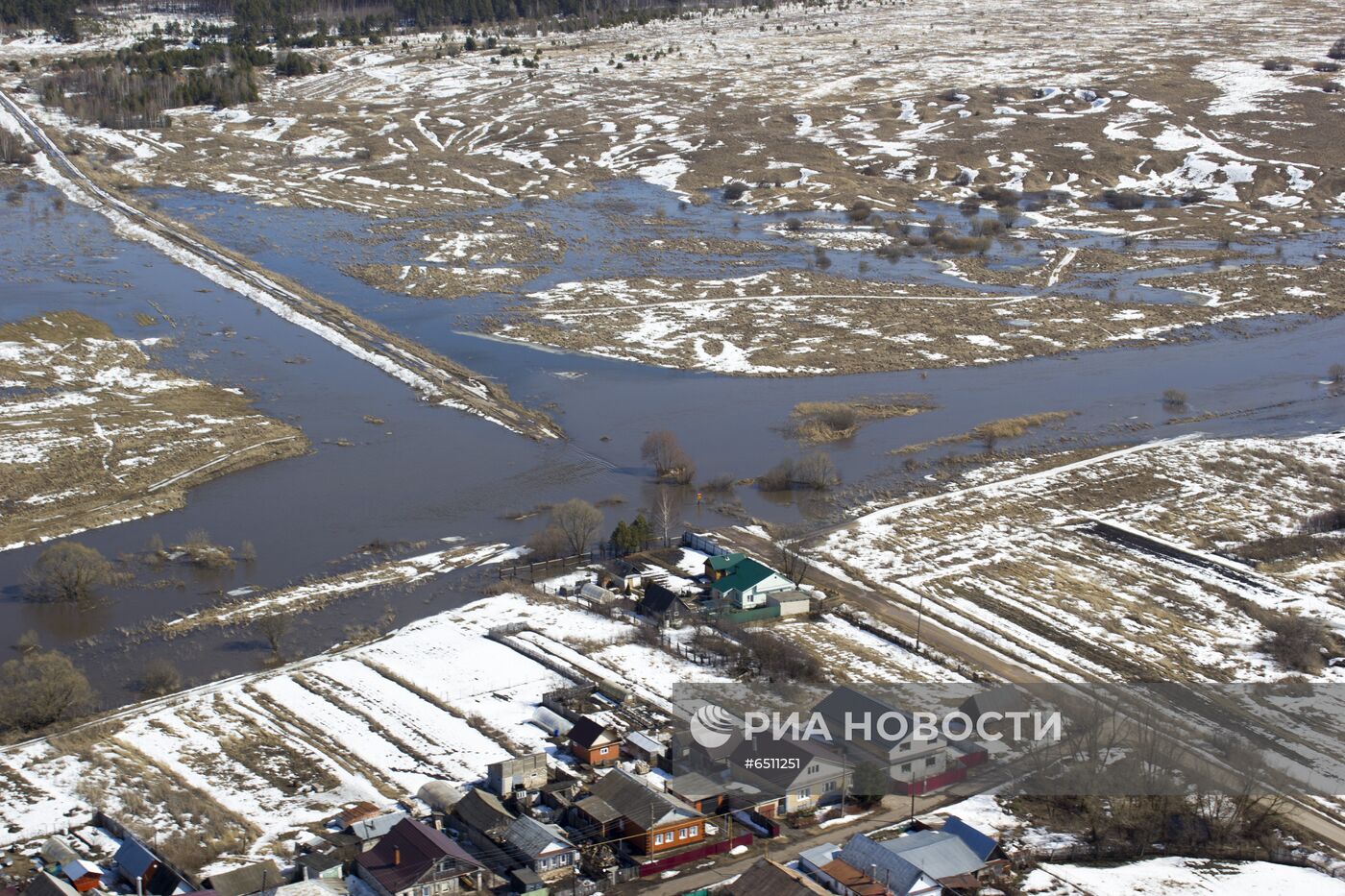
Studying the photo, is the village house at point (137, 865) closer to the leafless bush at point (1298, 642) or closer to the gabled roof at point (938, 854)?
the gabled roof at point (938, 854)

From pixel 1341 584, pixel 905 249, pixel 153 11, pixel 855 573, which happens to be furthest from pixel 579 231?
pixel 153 11

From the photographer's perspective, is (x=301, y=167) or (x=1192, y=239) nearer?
(x=1192, y=239)

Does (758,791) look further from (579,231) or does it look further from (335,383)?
(579,231)

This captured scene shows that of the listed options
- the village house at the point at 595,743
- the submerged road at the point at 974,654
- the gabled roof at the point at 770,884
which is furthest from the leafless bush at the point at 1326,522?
the gabled roof at the point at 770,884

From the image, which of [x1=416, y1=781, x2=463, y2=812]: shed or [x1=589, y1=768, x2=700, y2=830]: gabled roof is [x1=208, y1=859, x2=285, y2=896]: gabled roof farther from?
[x1=589, y1=768, x2=700, y2=830]: gabled roof

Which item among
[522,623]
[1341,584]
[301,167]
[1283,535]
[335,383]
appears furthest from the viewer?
[301,167]

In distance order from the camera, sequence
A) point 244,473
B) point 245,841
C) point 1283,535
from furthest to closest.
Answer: point 244,473 < point 1283,535 < point 245,841

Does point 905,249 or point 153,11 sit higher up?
point 153,11
